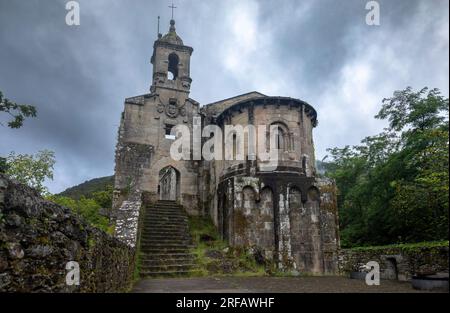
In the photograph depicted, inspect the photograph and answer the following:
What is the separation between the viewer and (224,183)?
17.5 meters

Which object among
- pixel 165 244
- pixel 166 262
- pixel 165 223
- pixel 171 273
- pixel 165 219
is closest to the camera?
pixel 171 273

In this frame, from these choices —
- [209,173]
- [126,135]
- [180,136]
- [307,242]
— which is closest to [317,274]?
[307,242]

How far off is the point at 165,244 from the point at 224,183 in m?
4.65

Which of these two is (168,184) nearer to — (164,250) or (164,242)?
(164,242)

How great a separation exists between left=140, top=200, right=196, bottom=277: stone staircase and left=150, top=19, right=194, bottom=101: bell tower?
27.4 ft

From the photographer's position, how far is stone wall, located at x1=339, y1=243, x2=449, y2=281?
449 inches

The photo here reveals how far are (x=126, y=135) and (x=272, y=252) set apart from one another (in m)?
11.6

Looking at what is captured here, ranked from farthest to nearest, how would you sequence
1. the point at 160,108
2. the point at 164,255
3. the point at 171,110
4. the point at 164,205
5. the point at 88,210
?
1. the point at 171,110
2. the point at 160,108
3. the point at 164,205
4. the point at 88,210
5. the point at 164,255

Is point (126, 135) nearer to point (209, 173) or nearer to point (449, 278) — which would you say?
point (209, 173)

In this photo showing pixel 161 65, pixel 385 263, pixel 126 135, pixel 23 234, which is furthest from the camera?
pixel 161 65

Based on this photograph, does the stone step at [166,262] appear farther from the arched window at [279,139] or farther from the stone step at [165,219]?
the arched window at [279,139]

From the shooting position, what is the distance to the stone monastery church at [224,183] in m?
15.4

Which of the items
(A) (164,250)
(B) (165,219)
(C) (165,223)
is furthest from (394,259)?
(B) (165,219)

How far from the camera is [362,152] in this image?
83.2ft
